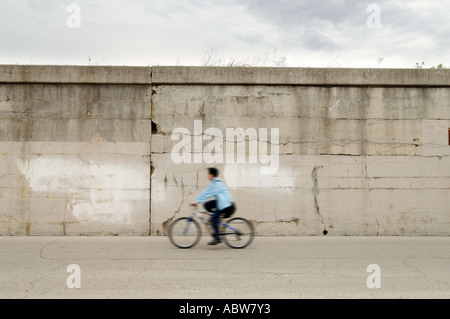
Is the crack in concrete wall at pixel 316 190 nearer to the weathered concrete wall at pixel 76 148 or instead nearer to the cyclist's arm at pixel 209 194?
the cyclist's arm at pixel 209 194

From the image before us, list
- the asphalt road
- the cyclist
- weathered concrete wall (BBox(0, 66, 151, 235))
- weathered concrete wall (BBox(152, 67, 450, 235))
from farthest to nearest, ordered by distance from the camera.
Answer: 1. weathered concrete wall (BBox(152, 67, 450, 235))
2. weathered concrete wall (BBox(0, 66, 151, 235))
3. the cyclist
4. the asphalt road

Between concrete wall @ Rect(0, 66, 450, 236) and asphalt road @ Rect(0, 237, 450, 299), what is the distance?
963mm

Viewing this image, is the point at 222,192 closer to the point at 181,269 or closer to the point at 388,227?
the point at 181,269

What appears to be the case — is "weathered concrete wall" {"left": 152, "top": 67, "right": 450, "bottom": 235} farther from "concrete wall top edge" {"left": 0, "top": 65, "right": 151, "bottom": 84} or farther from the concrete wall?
"concrete wall top edge" {"left": 0, "top": 65, "right": 151, "bottom": 84}

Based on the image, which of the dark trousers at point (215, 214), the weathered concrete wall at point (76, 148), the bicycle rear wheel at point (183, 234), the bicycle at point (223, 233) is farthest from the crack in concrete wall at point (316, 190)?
the weathered concrete wall at point (76, 148)

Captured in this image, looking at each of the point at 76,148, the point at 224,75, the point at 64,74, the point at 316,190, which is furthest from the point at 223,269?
the point at 64,74

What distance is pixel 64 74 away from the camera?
10.1 meters

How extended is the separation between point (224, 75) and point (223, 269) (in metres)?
5.40

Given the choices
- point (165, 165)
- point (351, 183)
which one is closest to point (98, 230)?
point (165, 165)

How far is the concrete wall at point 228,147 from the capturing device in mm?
10102

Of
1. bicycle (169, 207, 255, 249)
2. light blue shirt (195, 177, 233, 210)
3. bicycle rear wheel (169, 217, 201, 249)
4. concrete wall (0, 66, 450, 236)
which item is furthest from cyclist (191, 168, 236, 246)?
concrete wall (0, 66, 450, 236)

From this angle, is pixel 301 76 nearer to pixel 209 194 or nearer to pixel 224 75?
pixel 224 75

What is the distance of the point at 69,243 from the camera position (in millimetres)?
8867

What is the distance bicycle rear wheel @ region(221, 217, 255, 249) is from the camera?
8422mm
